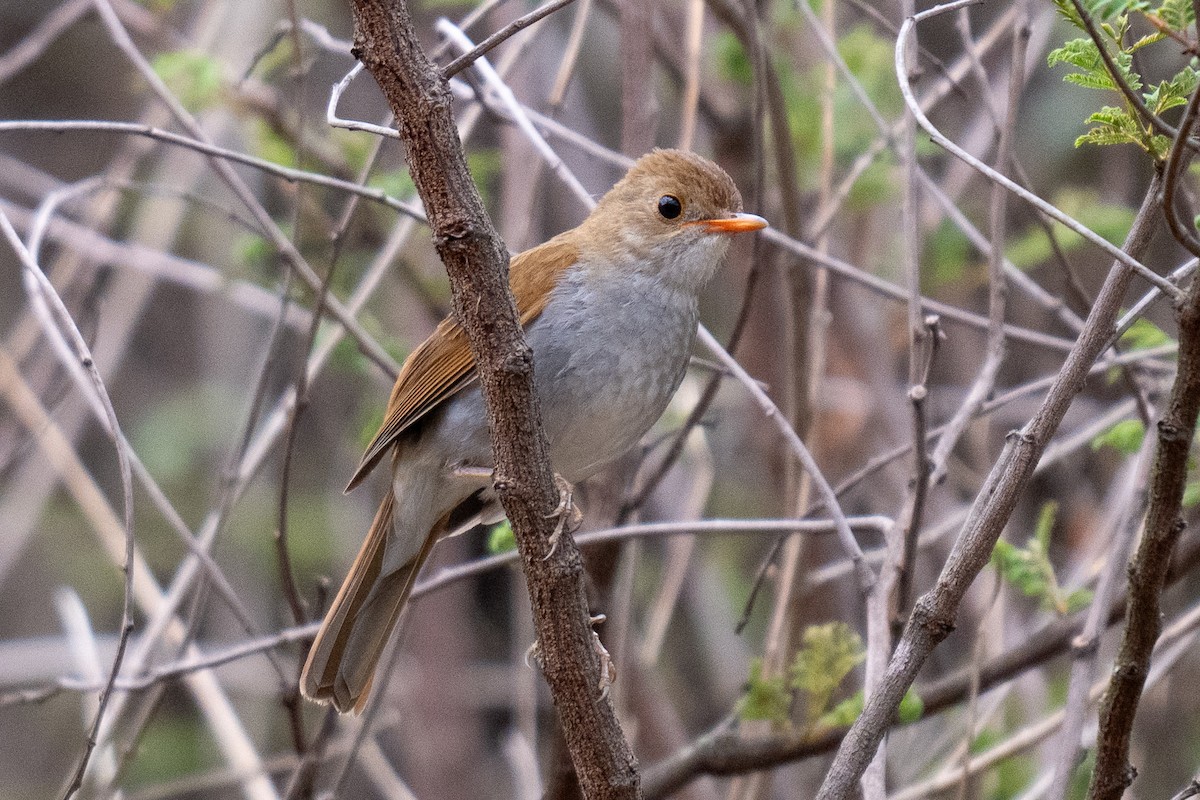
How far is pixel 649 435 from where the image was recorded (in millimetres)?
5551

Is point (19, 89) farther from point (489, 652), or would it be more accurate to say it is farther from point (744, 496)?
point (744, 496)

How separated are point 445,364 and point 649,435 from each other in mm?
2263

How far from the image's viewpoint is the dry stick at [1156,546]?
1704 millimetres

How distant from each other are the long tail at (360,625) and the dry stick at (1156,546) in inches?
74.3

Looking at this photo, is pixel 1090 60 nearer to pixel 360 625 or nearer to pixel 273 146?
pixel 360 625

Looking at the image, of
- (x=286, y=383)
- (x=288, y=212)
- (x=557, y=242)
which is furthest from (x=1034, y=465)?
(x=286, y=383)

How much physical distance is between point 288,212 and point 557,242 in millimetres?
3033

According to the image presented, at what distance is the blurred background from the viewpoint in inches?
137

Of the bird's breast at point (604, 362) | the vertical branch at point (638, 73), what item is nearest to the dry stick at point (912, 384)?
the bird's breast at point (604, 362)

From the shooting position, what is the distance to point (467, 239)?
198cm

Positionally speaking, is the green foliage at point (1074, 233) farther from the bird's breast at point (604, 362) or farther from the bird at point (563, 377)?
the bird's breast at point (604, 362)

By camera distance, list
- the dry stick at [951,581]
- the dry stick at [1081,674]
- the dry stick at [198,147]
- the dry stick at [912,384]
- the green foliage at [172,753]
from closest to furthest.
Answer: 1. the dry stick at [951,581]
2. the dry stick at [1081,674]
3. the dry stick at [912,384]
4. the dry stick at [198,147]
5. the green foliage at [172,753]

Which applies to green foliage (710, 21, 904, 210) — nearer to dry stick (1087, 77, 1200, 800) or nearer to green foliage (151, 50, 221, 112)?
green foliage (151, 50, 221, 112)

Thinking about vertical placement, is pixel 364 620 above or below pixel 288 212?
below
